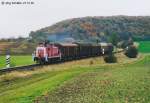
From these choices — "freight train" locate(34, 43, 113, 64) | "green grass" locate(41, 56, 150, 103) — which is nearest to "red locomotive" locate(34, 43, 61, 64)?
"freight train" locate(34, 43, 113, 64)

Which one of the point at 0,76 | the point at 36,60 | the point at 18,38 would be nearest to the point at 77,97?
the point at 0,76

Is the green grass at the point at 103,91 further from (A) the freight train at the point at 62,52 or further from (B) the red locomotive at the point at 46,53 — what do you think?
(A) the freight train at the point at 62,52

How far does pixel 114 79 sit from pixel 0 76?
435 inches

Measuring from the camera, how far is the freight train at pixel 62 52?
207ft

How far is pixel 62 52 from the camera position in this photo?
68.4 metres

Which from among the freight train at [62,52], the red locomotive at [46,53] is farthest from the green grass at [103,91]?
the freight train at [62,52]

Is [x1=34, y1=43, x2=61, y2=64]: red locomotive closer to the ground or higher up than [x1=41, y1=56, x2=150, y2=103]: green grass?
closer to the ground

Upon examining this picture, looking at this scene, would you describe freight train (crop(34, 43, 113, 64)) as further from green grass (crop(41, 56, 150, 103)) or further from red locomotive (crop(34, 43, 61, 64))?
green grass (crop(41, 56, 150, 103))

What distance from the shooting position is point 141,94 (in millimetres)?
28438

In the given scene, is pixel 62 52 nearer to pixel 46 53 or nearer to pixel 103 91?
pixel 46 53

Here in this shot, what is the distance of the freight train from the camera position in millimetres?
63094

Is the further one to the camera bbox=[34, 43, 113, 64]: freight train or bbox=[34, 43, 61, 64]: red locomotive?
bbox=[34, 43, 113, 64]: freight train

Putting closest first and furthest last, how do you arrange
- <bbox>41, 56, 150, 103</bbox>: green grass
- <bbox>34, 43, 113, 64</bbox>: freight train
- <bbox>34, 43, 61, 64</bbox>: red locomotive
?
<bbox>41, 56, 150, 103</bbox>: green grass, <bbox>34, 43, 61, 64</bbox>: red locomotive, <bbox>34, 43, 113, 64</bbox>: freight train

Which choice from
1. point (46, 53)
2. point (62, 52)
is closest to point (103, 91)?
point (46, 53)
